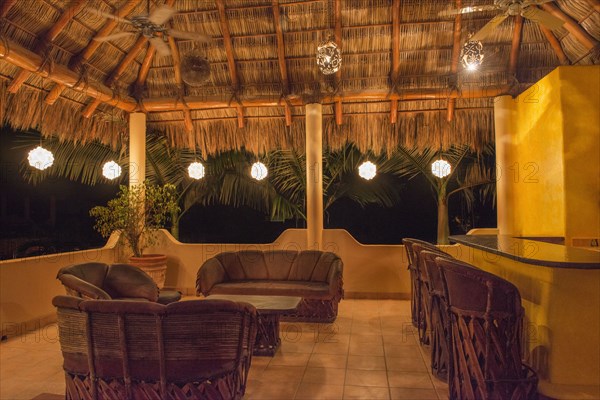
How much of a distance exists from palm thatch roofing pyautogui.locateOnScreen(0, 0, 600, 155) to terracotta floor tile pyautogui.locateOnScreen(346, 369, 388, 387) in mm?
3643

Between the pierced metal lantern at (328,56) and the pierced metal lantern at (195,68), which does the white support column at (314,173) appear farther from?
the pierced metal lantern at (195,68)

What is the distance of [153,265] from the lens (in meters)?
5.57

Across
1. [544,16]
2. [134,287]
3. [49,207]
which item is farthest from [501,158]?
[49,207]

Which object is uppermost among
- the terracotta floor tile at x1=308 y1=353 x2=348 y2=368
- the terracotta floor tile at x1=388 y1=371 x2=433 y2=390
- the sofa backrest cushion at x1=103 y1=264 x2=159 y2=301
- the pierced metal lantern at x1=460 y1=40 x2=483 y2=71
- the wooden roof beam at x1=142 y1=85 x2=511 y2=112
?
the pierced metal lantern at x1=460 y1=40 x2=483 y2=71

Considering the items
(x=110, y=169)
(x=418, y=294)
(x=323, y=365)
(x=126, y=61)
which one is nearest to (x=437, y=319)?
(x=323, y=365)

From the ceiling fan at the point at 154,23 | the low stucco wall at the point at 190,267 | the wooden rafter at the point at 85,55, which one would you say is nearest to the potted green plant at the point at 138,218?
the low stucco wall at the point at 190,267

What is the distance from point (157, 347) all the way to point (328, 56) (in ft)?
12.1

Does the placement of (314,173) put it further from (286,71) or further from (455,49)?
(455,49)

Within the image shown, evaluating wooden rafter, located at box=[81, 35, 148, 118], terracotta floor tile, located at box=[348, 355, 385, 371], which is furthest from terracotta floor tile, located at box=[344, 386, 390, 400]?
wooden rafter, located at box=[81, 35, 148, 118]

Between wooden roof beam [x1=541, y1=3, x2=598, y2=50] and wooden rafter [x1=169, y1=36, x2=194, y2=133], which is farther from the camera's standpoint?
wooden rafter [x1=169, y1=36, x2=194, y2=133]

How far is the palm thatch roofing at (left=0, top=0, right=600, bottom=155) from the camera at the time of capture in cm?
481

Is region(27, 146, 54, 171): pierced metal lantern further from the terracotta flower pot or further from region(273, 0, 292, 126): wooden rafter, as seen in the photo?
region(273, 0, 292, 126): wooden rafter

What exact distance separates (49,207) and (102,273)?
9027 millimetres

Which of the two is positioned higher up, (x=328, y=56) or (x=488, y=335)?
(x=328, y=56)
